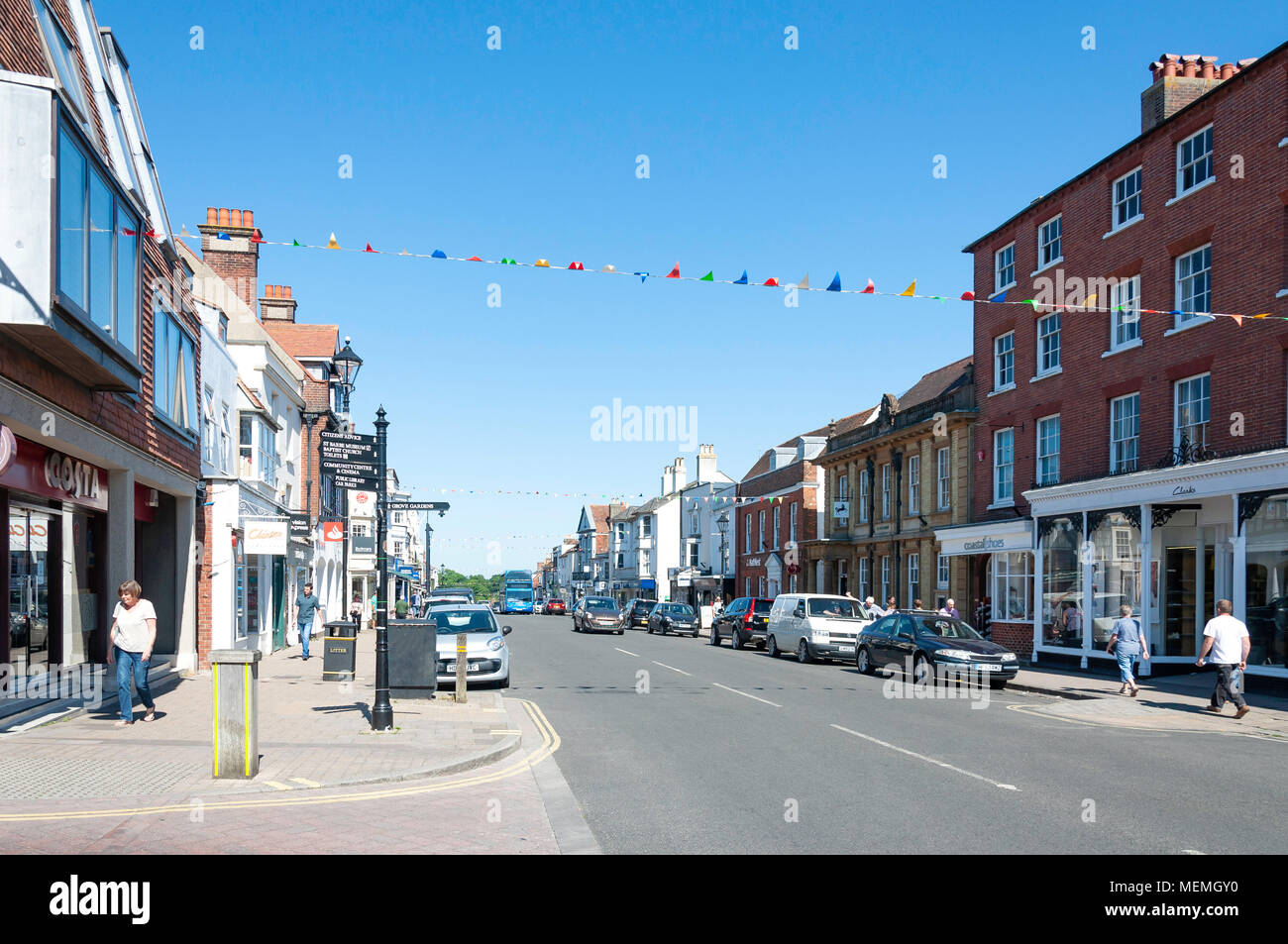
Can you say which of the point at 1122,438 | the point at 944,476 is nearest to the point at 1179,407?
the point at 1122,438

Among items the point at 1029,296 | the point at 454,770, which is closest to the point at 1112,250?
the point at 1029,296

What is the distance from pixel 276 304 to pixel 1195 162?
32.1 metres

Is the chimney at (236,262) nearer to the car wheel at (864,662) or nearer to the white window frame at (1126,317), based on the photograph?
the car wheel at (864,662)

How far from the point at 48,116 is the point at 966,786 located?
1076cm

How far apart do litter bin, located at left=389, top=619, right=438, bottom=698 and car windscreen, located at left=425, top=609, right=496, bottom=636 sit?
4.82 metres

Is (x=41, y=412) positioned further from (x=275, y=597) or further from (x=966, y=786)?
(x=275, y=597)

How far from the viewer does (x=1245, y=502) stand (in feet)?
60.9

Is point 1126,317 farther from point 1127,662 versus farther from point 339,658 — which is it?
point 339,658

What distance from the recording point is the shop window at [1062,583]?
2433cm

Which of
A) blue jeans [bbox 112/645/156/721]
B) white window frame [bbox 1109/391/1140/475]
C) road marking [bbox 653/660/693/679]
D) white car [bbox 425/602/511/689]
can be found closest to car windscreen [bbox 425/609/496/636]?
white car [bbox 425/602/511/689]

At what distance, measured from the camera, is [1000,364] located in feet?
96.7

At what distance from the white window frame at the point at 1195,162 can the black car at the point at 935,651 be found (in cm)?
1013

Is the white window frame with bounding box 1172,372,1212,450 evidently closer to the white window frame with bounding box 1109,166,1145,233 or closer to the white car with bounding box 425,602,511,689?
the white window frame with bounding box 1109,166,1145,233

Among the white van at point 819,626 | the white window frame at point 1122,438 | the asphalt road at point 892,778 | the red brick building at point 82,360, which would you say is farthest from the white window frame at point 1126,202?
the red brick building at point 82,360
